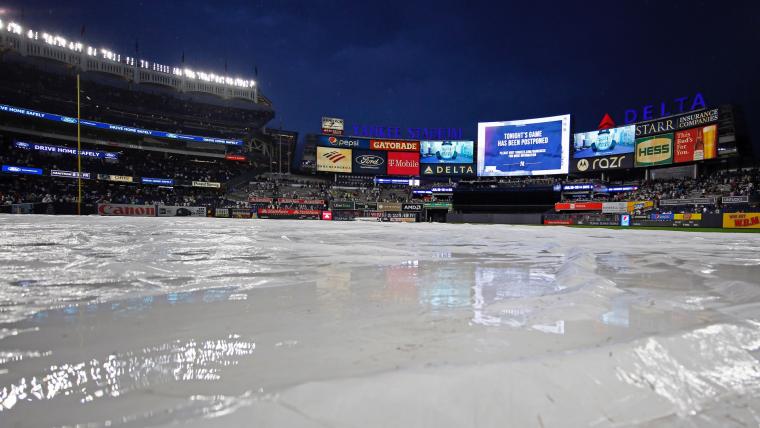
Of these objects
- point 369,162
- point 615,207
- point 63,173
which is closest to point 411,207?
point 369,162

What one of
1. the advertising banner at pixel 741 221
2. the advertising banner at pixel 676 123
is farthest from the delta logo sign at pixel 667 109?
the advertising banner at pixel 741 221

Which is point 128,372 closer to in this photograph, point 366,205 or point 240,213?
point 240,213

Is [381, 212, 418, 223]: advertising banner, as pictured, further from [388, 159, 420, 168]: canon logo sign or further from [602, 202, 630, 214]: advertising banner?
[602, 202, 630, 214]: advertising banner

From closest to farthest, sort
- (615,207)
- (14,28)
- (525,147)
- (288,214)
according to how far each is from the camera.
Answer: (615,207)
(14,28)
(288,214)
(525,147)

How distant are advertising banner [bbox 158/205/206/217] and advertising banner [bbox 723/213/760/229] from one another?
45.4 metres

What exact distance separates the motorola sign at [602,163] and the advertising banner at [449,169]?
43.2 feet

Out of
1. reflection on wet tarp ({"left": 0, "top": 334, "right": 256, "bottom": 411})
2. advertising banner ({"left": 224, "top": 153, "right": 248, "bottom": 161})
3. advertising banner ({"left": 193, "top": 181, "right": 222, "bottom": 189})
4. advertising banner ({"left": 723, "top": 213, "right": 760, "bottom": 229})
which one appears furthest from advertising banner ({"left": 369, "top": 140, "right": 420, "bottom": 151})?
reflection on wet tarp ({"left": 0, "top": 334, "right": 256, "bottom": 411})

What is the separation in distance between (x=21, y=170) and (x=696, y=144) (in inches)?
2681

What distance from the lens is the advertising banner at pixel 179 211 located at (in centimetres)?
3762

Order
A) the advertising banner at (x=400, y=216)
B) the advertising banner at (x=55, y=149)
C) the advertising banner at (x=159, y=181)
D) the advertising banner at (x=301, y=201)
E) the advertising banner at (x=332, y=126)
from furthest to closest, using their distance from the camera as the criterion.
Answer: the advertising banner at (x=332, y=126) → the advertising banner at (x=301, y=201) → the advertising banner at (x=400, y=216) → the advertising banner at (x=159, y=181) → the advertising banner at (x=55, y=149)

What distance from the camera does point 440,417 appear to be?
4.02 feet

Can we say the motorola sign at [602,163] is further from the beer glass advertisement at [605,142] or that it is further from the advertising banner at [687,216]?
the advertising banner at [687,216]

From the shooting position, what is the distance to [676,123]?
3872 cm

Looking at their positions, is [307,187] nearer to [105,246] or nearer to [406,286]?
[105,246]
